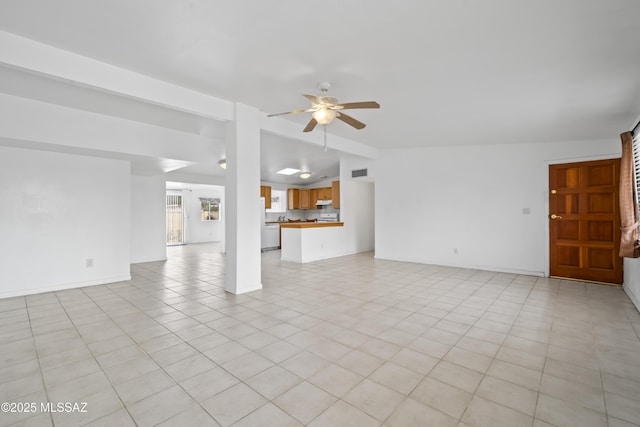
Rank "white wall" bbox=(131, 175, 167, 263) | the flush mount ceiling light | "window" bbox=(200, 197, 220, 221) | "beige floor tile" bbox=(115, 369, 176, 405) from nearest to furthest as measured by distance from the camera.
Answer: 1. "beige floor tile" bbox=(115, 369, 176, 405)
2. "white wall" bbox=(131, 175, 167, 263)
3. the flush mount ceiling light
4. "window" bbox=(200, 197, 220, 221)

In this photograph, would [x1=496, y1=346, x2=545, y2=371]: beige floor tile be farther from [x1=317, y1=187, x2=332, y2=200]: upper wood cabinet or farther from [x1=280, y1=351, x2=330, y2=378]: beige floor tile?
[x1=317, y1=187, x2=332, y2=200]: upper wood cabinet

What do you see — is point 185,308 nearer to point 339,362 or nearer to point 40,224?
point 339,362

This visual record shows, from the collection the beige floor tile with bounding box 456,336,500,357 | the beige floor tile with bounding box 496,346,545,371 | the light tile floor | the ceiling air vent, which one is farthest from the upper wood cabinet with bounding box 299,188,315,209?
the beige floor tile with bounding box 496,346,545,371

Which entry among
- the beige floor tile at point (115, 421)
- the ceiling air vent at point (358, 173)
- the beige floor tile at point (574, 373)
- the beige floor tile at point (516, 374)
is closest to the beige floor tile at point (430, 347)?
the beige floor tile at point (516, 374)

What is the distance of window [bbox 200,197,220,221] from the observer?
1184 cm

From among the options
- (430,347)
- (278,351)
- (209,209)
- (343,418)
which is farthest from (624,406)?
(209,209)

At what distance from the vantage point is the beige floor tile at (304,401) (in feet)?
5.69

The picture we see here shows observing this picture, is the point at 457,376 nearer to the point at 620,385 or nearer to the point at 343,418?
the point at 343,418

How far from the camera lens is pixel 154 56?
9.47 feet

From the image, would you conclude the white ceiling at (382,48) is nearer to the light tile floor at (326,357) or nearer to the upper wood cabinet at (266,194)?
the light tile floor at (326,357)

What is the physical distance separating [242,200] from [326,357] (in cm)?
258

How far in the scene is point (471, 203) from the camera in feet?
19.8

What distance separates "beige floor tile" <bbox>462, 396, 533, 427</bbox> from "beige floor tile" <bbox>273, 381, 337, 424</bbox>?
0.80 meters

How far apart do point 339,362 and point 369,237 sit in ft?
22.0
